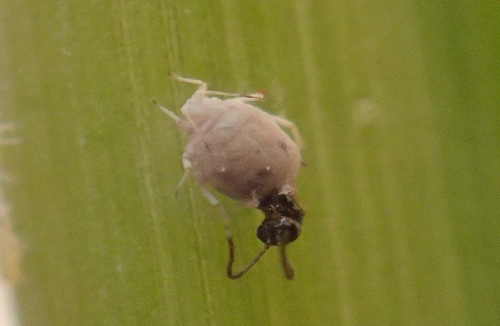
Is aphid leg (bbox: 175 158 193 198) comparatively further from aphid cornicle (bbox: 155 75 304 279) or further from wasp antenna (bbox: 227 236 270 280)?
wasp antenna (bbox: 227 236 270 280)

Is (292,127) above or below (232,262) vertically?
above

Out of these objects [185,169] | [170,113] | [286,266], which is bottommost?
[286,266]

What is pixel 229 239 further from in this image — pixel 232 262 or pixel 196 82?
pixel 196 82

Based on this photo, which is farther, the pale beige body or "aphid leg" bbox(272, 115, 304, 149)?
"aphid leg" bbox(272, 115, 304, 149)

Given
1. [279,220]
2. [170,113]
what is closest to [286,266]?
[279,220]

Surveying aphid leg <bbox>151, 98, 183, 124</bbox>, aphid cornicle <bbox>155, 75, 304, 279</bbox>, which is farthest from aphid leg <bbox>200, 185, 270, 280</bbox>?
aphid leg <bbox>151, 98, 183, 124</bbox>

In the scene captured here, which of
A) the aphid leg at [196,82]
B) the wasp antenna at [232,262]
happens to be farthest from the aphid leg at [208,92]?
the wasp antenna at [232,262]

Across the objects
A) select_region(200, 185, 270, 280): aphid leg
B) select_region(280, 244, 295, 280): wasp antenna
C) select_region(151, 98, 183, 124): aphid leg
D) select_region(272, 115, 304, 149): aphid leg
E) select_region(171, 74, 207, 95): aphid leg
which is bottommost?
select_region(280, 244, 295, 280): wasp antenna
